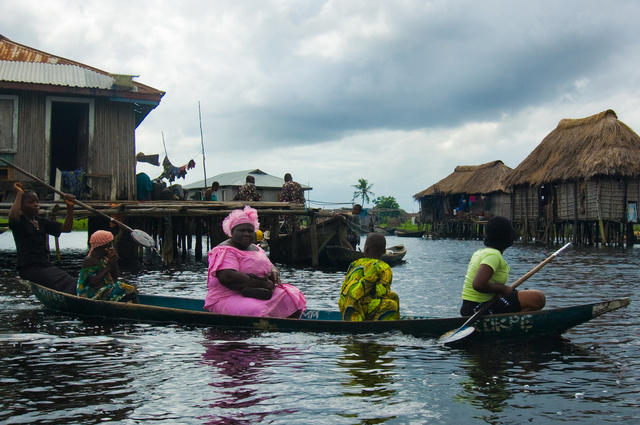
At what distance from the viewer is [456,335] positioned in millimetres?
6543

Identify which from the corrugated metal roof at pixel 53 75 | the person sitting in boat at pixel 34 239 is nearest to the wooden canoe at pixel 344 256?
the corrugated metal roof at pixel 53 75

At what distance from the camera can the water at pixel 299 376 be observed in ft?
14.7

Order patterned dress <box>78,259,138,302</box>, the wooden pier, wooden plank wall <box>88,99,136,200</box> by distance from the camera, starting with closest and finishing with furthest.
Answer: patterned dress <box>78,259,138,302</box>
the wooden pier
wooden plank wall <box>88,99,136,200</box>

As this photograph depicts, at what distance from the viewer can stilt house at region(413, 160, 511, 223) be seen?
43.4 m

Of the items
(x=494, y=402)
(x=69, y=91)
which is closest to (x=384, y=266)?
(x=494, y=402)

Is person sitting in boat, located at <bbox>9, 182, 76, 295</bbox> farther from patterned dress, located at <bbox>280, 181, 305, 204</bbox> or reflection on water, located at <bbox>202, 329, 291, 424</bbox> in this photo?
patterned dress, located at <bbox>280, 181, 305, 204</bbox>

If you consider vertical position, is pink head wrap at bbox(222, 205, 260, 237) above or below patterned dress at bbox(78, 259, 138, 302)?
above

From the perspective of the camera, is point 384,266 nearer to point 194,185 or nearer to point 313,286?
point 313,286

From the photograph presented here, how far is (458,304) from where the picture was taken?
11.3 metres

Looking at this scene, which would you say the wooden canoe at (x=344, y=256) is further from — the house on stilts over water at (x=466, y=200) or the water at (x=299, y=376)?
the house on stilts over water at (x=466, y=200)

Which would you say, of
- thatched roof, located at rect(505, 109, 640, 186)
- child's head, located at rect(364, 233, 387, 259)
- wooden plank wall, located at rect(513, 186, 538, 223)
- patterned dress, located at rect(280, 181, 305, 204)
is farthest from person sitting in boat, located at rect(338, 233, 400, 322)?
wooden plank wall, located at rect(513, 186, 538, 223)

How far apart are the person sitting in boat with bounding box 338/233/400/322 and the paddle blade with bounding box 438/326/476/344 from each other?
55cm

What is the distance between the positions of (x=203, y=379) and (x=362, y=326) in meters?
1.96

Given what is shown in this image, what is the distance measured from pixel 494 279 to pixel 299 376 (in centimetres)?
225
